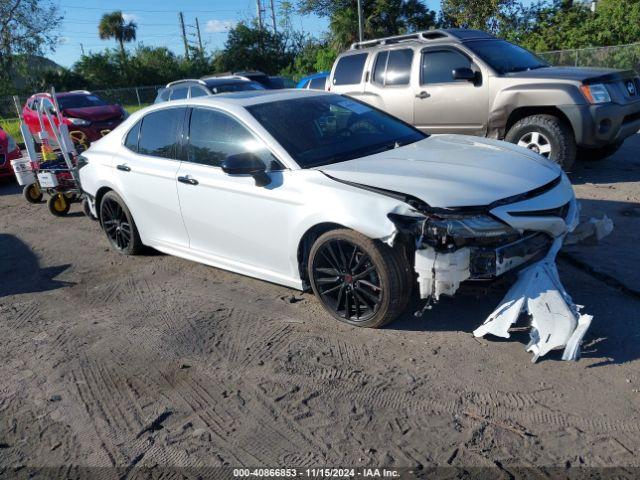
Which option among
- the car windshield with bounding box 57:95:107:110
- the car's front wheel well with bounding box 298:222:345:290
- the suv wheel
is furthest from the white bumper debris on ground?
the car windshield with bounding box 57:95:107:110

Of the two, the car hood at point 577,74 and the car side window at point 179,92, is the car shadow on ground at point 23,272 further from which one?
the car side window at point 179,92

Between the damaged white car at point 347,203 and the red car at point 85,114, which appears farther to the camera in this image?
the red car at point 85,114

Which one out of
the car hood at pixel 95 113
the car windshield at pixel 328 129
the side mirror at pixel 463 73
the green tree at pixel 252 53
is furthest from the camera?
the green tree at pixel 252 53

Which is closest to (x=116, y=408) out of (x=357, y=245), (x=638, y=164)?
(x=357, y=245)

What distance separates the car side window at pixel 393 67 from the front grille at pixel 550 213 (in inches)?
194

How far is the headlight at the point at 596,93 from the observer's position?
676 cm

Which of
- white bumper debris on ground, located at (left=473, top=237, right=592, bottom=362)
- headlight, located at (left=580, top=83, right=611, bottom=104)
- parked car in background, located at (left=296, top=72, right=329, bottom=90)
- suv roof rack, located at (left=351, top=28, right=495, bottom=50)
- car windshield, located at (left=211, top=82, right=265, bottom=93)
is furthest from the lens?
car windshield, located at (left=211, top=82, right=265, bottom=93)

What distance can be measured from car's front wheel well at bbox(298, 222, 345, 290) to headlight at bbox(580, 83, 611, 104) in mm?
4615

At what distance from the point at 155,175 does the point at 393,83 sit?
468cm

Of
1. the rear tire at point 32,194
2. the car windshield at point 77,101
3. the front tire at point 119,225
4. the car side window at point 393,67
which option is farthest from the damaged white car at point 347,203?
the car windshield at point 77,101

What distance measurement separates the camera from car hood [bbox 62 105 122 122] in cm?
1506

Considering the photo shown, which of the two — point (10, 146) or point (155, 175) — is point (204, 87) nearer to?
point (10, 146)

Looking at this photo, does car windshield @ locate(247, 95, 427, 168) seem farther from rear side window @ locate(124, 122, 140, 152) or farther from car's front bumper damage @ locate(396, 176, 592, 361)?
rear side window @ locate(124, 122, 140, 152)

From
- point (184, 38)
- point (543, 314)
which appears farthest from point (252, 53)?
point (543, 314)
